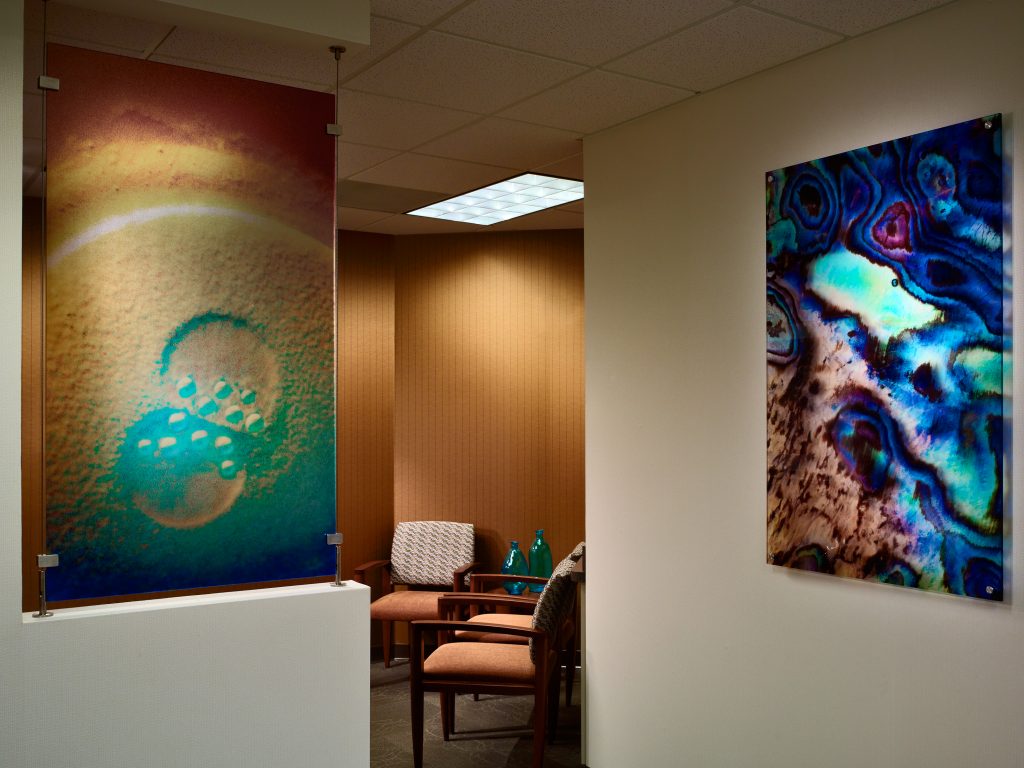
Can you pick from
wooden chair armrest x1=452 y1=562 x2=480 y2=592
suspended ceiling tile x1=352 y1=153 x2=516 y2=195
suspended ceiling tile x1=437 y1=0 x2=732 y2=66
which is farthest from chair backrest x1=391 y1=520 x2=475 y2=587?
suspended ceiling tile x1=437 y1=0 x2=732 y2=66

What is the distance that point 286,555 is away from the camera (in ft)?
8.34

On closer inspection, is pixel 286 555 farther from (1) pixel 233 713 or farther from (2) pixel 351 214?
(2) pixel 351 214

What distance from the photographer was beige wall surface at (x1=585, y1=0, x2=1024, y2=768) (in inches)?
101

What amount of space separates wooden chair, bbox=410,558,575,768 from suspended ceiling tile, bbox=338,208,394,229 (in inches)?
93.5

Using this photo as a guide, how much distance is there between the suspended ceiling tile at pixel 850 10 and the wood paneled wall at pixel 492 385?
120 inches

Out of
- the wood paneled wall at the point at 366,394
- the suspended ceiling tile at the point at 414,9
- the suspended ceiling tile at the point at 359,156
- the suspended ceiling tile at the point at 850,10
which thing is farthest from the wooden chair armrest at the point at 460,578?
the suspended ceiling tile at the point at 850,10

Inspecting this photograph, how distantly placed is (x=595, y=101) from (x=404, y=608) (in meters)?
3.09

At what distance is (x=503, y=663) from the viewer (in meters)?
3.88

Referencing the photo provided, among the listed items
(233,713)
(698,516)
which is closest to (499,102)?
(698,516)

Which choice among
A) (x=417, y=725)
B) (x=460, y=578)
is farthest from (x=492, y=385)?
(x=417, y=725)

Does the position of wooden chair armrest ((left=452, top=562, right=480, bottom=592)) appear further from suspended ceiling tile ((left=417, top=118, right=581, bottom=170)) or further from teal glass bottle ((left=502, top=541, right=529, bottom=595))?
suspended ceiling tile ((left=417, top=118, right=581, bottom=170))

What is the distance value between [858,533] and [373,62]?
2108mm

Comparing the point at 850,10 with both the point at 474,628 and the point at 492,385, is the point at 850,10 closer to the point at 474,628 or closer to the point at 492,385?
the point at 474,628

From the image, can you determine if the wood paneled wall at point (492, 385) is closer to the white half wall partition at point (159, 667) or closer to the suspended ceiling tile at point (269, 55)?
→ the suspended ceiling tile at point (269, 55)
